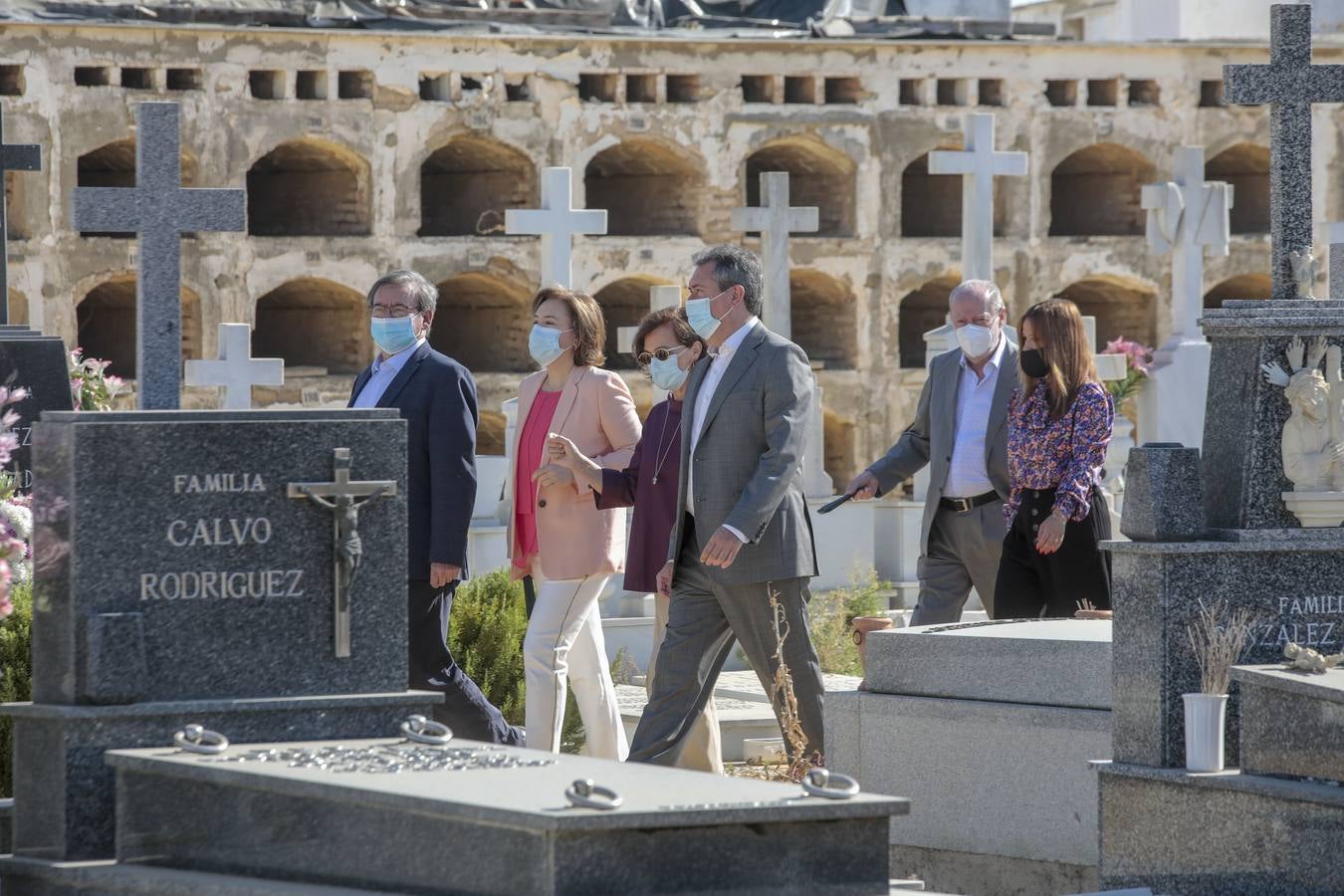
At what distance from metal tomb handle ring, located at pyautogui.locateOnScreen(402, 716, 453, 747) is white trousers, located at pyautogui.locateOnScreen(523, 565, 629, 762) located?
4.74 feet

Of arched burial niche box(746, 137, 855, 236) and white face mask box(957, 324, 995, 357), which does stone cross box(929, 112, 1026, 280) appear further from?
arched burial niche box(746, 137, 855, 236)

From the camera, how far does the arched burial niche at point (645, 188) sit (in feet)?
94.7

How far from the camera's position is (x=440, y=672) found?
571 centimetres

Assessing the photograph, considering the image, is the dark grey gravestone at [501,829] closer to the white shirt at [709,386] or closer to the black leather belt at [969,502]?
the white shirt at [709,386]

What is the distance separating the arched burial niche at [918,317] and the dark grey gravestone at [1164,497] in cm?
2568

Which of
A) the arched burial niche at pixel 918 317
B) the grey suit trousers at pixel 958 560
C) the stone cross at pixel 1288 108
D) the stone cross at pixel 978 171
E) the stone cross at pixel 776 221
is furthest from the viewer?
the arched burial niche at pixel 918 317

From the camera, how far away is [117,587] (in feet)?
13.8

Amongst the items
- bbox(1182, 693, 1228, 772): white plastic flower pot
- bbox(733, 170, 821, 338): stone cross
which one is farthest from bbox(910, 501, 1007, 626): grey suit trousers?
bbox(733, 170, 821, 338): stone cross

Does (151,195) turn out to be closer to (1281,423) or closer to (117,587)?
(117,587)

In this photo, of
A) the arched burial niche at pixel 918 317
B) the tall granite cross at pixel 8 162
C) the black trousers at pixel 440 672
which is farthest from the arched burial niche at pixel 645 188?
the black trousers at pixel 440 672

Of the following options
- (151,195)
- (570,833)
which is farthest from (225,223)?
(570,833)

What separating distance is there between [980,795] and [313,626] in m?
1.69

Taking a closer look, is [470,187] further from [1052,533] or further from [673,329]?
[1052,533]

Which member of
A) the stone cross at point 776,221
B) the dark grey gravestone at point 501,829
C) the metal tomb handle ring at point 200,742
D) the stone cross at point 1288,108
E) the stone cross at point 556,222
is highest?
the stone cross at point 776,221
